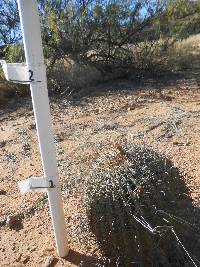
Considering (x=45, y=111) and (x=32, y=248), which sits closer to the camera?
(x=45, y=111)

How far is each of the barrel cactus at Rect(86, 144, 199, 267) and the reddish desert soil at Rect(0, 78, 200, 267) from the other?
1.01 feet

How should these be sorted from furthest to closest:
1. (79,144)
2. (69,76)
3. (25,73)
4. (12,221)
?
(69,76), (79,144), (12,221), (25,73)

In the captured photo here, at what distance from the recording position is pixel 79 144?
6043mm

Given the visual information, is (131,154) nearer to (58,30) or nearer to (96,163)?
(96,163)

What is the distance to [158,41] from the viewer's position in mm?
10031

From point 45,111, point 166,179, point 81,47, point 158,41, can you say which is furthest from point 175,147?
point 158,41

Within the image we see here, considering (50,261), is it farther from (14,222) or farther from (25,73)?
(25,73)

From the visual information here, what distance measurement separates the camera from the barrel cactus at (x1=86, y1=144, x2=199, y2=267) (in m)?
3.28

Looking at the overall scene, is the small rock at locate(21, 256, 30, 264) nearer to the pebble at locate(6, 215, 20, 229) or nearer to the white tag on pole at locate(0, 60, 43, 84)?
the pebble at locate(6, 215, 20, 229)

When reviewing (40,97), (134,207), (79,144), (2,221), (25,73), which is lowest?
(2,221)

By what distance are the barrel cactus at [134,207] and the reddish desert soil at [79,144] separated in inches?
12.1

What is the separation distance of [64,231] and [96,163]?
541 mm

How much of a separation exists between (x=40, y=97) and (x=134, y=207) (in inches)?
36.2

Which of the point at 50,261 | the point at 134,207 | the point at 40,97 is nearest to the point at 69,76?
the point at 50,261
